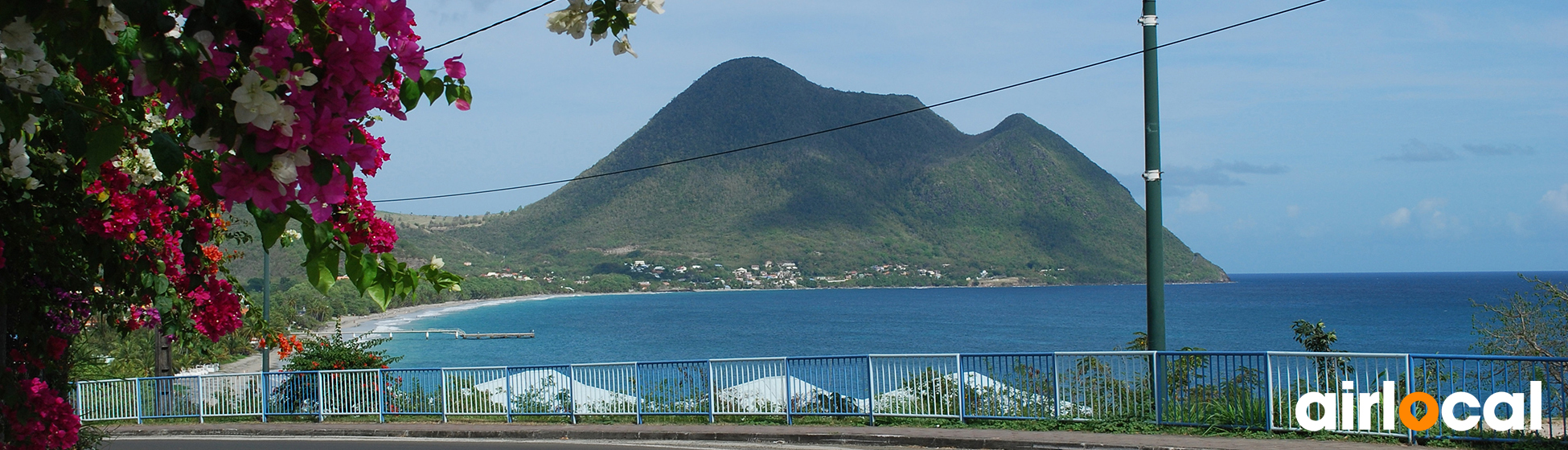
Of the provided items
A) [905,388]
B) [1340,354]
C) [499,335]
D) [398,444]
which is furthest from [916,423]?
[499,335]

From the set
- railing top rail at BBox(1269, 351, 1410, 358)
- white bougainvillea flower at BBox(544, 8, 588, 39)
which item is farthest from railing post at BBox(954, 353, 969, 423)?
white bougainvillea flower at BBox(544, 8, 588, 39)

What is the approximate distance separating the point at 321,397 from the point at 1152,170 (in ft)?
44.1

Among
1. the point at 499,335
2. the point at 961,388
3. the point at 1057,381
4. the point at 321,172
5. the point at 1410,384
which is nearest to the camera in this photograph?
the point at 321,172

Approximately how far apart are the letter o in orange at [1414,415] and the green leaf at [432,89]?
11.8m

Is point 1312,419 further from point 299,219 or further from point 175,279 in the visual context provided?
point 299,219

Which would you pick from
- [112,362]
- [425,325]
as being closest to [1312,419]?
[112,362]

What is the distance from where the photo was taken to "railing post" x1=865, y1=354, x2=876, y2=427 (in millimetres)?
15305

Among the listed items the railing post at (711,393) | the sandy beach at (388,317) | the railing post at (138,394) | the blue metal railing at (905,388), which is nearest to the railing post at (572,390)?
the blue metal railing at (905,388)

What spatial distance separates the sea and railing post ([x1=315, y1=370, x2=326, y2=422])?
1600 inches

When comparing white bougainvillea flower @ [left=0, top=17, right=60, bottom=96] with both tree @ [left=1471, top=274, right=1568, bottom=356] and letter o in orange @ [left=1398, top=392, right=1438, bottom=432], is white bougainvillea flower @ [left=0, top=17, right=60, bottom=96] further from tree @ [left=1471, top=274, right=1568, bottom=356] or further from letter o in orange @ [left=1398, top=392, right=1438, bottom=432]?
tree @ [left=1471, top=274, right=1568, bottom=356]

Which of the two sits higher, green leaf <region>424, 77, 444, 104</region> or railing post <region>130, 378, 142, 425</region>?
green leaf <region>424, 77, 444, 104</region>

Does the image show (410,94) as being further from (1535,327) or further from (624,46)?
(1535,327)

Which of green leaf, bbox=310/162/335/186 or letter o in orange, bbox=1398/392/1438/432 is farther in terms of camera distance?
letter o in orange, bbox=1398/392/1438/432

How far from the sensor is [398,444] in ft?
51.3
